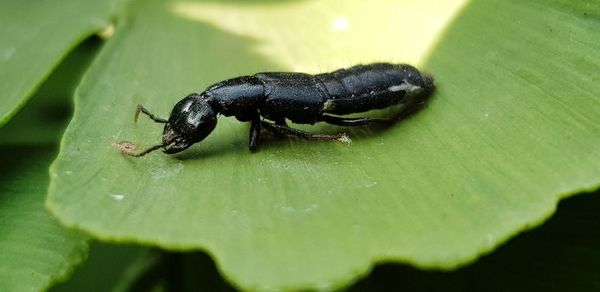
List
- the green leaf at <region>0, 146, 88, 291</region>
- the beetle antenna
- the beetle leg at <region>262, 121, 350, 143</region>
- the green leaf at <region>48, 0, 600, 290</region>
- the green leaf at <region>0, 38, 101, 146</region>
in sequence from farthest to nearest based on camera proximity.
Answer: the green leaf at <region>0, 38, 101, 146</region>, the beetle leg at <region>262, 121, 350, 143</region>, the beetle antenna, the green leaf at <region>0, 146, 88, 291</region>, the green leaf at <region>48, 0, 600, 290</region>

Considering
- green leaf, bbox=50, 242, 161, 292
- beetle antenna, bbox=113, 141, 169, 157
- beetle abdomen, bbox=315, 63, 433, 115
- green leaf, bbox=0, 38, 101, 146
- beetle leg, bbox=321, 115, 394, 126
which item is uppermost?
beetle abdomen, bbox=315, 63, 433, 115

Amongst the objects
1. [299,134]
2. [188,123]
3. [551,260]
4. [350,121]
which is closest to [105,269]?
[188,123]

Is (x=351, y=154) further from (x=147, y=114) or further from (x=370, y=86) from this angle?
(x=147, y=114)

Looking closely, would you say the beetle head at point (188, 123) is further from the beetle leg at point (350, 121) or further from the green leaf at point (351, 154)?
the beetle leg at point (350, 121)

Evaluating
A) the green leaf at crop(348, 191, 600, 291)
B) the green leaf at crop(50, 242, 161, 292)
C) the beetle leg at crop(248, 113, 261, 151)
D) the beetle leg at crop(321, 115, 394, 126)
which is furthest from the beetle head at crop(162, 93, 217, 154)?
the green leaf at crop(348, 191, 600, 291)

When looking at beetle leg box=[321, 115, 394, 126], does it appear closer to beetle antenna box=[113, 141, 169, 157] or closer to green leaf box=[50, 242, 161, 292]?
beetle antenna box=[113, 141, 169, 157]

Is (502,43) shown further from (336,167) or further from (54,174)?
(54,174)

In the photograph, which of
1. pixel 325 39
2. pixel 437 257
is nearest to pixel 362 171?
pixel 437 257

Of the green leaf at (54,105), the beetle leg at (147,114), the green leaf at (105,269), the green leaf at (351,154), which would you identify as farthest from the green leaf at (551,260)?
the green leaf at (54,105)
